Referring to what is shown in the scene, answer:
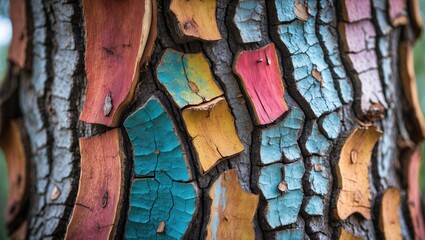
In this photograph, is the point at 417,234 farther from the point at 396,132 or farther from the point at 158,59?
the point at 158,59

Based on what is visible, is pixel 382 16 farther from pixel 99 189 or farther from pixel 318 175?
pixel 99 189

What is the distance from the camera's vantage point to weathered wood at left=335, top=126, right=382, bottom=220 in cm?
99

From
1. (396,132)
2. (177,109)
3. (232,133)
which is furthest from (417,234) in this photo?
(177,109)

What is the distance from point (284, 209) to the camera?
94cm

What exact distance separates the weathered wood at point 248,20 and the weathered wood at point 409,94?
47 cm

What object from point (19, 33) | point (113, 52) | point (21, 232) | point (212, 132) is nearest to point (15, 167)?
point (21, 232)

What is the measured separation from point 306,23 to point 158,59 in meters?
0.32

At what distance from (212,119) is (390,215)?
481mm

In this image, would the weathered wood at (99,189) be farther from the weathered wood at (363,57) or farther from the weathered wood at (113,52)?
the weathered wood at (363,57)

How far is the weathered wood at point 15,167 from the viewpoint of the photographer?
1169mm

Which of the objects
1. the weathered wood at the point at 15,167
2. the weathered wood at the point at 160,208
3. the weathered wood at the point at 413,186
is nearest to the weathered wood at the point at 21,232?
the weathered wood at the point at 15,167

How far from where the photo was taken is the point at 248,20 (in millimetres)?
955

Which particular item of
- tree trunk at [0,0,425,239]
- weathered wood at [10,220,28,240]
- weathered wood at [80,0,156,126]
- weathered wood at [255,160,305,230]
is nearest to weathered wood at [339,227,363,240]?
tree trunk at [0,0,425,239]

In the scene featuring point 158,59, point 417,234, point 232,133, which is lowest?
point 417,234
